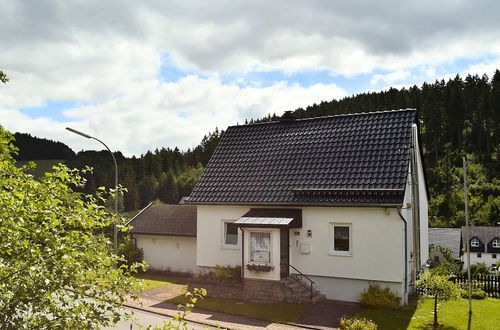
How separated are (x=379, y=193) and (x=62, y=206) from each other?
15.6 m

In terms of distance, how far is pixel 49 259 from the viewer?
4.61 metres

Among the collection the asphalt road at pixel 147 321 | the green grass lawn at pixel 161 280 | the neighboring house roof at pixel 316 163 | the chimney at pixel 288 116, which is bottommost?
the green grass lawn at pixel 161 280

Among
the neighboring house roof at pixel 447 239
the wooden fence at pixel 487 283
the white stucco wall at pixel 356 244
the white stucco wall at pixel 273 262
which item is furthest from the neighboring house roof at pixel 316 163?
the neighboring house roof at pixel 447 239

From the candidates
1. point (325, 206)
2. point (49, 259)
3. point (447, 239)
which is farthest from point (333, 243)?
point (447, 239)

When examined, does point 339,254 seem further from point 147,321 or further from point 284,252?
point 147,321

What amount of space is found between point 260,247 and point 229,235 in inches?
111

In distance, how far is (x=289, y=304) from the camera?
18.3 meters

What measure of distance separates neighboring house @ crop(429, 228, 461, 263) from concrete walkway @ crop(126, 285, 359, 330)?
150 feet

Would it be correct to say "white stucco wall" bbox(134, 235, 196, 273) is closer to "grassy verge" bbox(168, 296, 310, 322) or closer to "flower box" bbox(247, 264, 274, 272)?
"grassy verge" bbox(168, 296, 310, 322)

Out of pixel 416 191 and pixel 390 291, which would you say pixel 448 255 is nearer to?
pixel 416 191

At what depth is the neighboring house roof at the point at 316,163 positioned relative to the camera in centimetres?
1927

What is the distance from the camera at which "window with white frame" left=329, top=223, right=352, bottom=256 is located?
18984mm

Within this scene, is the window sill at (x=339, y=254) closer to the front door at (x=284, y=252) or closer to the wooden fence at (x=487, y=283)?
the front door at (x=284, y=252)

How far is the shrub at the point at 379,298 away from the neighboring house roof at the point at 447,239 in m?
46.9
